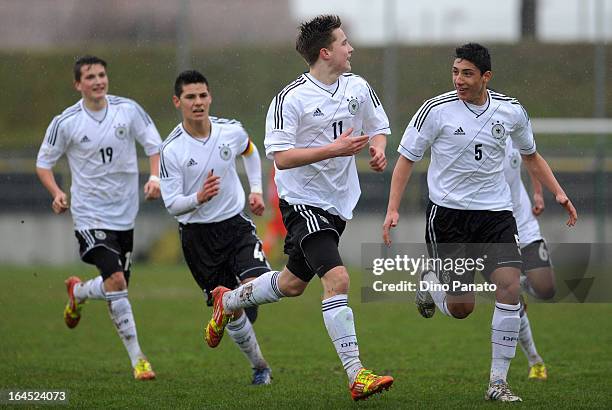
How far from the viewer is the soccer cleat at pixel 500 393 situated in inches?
269

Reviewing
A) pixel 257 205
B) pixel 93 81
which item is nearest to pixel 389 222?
pixel 257 205

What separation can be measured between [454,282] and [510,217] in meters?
0.65

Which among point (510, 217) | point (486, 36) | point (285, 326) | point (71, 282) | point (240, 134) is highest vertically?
point (486, 36)

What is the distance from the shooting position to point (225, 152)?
27.6 feet

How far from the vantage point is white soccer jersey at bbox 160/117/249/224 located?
8.21 meters

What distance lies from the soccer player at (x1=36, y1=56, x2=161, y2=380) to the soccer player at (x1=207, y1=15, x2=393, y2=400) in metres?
2.14

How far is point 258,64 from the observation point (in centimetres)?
1209

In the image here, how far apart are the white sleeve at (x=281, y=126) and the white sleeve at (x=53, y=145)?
285cm

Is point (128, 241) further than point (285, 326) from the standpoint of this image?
No

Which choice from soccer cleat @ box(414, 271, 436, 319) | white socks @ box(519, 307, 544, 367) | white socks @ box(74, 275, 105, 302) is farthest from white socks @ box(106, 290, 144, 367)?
white socks @ box(519, 307, 544, 367)

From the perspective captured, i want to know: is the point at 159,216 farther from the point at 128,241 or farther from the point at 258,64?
the point at 128,241

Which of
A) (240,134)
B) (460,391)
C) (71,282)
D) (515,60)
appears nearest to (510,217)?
(460,391)

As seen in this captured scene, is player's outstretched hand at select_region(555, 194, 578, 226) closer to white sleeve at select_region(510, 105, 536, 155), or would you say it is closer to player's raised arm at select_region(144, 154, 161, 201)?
white sleeve at select_region(510, 105, 536, 155)

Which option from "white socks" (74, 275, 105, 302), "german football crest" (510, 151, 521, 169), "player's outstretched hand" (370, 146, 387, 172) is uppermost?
"player's outstretched hand" (370, 146, 387, 172)
